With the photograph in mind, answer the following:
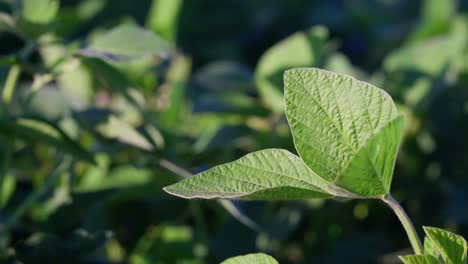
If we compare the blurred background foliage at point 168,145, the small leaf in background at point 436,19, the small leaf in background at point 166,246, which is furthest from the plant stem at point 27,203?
the small leaf in background at point 436,19

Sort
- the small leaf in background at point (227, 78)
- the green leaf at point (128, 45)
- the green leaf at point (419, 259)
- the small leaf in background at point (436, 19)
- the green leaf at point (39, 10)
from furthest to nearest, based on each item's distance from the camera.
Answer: the small leaf in background at point (436, 19) < the small leaf in background at point (227, 78) < the green leaf at point (39, 10) < the green leaf at point (128, 45) < the green leaf at point (419, 259)

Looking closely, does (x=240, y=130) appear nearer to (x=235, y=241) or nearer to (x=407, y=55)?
(x=235, y=241)

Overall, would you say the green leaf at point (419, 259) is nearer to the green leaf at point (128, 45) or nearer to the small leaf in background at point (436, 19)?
the green leaf at point (128, 45)

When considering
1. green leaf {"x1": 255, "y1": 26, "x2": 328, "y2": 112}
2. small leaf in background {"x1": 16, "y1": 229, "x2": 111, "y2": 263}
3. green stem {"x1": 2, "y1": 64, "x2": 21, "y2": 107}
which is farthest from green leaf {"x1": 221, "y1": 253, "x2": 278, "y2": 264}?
green leaf {"x1": 255, "y1": 26, "x2": 328, "y2": 112}

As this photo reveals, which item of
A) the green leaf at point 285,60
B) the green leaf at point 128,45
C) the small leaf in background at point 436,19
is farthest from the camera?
the small leaf in background at point 436,19

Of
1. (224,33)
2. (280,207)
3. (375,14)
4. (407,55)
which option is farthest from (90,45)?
(224,33)

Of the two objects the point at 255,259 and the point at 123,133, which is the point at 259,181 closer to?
the point at 255,259

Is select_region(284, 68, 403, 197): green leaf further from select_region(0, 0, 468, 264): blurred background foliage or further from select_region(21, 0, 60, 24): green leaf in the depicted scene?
select_region(21, 0, 60, 24): green leaf

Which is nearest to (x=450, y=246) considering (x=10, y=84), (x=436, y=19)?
(x=10, y=84)
